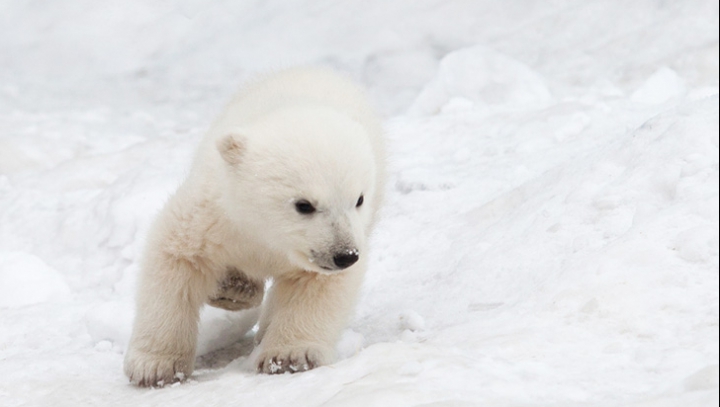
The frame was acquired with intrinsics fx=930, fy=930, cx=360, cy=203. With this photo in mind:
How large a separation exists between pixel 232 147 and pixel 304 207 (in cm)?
39

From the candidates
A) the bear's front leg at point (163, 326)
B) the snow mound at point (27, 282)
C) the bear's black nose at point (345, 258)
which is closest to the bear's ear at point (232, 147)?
the bear's front leg at point (163, 326)

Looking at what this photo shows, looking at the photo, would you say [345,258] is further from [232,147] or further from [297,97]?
[297,97]

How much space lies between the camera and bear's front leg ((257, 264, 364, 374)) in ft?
12.3

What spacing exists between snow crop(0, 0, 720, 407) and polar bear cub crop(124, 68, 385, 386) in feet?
0.61

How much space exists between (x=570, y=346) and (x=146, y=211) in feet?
14.0

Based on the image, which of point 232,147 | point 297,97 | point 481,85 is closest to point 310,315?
point 232,147

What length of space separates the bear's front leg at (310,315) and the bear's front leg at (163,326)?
0.35 meters

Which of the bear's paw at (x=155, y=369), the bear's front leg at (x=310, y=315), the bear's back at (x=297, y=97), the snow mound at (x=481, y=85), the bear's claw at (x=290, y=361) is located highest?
the snow mound at (x=481, y=85)

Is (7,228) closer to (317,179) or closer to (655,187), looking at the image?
(317,179)

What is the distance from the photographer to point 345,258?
346 cm

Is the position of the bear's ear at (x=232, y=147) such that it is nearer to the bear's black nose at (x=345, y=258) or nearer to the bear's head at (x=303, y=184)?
the bear's head at (x=303, y=184)

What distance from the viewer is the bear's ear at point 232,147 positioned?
3.69m

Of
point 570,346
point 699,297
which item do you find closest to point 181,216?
point 570,346

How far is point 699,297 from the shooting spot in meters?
2.84
